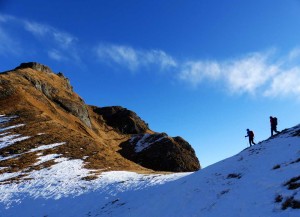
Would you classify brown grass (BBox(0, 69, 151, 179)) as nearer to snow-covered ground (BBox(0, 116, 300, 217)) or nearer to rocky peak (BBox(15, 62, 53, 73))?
snow-covered ground (BBox(0, 116, 300, 217))

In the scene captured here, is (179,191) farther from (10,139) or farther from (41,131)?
(41,131)

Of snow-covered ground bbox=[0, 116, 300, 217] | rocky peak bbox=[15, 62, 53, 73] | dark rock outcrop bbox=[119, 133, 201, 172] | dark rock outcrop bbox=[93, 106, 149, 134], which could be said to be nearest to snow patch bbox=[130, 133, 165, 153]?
dark rock outcrop bbox=[119, 133, 201, 172]

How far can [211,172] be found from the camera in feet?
89.9

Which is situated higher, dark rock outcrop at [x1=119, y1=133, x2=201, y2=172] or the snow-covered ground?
dark rock outcrop at [x1=119, y1=133, x2=201, y2=172]

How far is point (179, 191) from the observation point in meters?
25.4

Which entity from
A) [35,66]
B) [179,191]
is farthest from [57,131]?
[35,66]

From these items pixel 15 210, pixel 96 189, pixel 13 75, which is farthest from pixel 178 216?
pixel 13 75

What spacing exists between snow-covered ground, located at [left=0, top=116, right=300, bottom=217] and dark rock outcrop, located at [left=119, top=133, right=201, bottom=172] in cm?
2644

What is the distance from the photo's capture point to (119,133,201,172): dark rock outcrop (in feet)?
215

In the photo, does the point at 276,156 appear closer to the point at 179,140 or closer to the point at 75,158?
the point at 75,158

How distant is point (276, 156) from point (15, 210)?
21763 millimetres

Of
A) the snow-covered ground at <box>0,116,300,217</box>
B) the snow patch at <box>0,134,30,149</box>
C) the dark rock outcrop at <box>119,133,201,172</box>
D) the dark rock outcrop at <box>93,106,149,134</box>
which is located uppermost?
the dark rock outcrop at <box>93,106,149,134</box>

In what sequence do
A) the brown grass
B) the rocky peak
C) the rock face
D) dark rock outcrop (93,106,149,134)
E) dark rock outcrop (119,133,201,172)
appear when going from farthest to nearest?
dark rock outcrop (93,106,149,134) < the rocky peak < the rock face < dark rock outcrop (119,133,201,172) < the brown grass

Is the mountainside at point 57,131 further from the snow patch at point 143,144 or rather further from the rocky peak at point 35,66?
the snow patch at point 143,144
